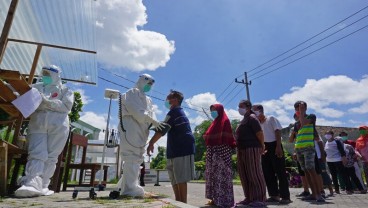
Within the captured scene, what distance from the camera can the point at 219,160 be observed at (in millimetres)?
4184

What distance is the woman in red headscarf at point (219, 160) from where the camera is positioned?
401 centimetres

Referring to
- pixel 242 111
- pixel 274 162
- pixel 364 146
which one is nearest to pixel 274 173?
pixel 274 162

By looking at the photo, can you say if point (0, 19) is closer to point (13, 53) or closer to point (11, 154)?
point (13, 53)

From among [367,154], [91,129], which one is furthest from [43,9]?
[91,129]

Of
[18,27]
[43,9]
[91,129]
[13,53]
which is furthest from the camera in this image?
[91,129]

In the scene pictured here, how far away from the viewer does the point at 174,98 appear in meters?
4.52

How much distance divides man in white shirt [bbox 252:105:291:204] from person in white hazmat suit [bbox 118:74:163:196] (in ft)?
6.89

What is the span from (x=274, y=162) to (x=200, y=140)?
5112 cm

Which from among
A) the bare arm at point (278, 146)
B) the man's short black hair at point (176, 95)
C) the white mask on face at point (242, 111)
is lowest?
the bare arm at point (278, 146)

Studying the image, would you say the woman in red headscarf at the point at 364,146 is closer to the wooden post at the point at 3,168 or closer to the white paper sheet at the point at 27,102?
the white paper sheet at the point at 27,102

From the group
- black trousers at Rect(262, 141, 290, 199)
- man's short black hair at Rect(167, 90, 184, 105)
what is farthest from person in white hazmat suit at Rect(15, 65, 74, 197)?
black trousers at Rect(262, 141, 290, 199)

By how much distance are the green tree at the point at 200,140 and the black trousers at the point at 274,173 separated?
45.5 metres

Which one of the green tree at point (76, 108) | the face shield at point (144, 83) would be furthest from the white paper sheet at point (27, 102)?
the green tree at point (76, 108)

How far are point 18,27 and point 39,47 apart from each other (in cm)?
162
